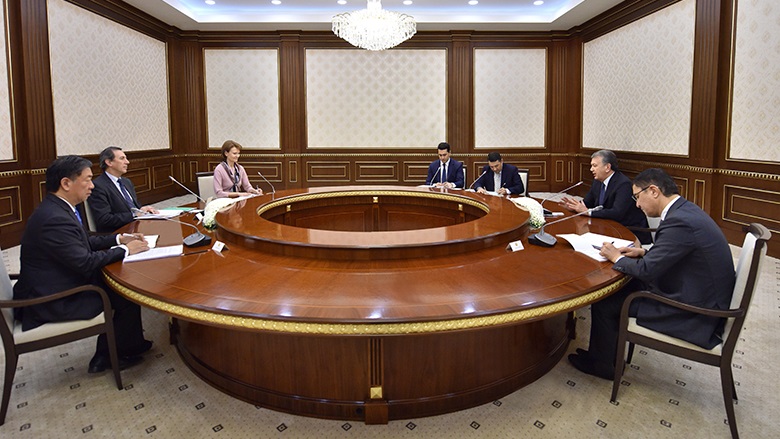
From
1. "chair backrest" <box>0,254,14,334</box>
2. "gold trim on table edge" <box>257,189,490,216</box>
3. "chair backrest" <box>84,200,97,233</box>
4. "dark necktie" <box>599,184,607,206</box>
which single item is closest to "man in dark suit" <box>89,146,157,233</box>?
"chair backrest" <box>84,200,97,233</box>

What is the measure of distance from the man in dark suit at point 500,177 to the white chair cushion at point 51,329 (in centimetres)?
351

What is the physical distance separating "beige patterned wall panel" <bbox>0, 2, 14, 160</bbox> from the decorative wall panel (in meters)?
0.58

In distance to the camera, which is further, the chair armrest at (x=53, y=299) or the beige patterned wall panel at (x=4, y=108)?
the beige patterned wall panel at (x=4, y=108)

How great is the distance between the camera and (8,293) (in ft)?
6.79

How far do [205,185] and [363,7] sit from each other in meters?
4.04

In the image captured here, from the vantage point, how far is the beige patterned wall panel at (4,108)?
4738 millimetres

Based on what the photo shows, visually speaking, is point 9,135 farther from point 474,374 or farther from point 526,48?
point 526,48

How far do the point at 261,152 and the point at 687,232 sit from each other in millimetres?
7269

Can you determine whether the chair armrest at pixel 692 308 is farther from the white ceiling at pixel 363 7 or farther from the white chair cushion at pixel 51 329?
the white ceiling at pixel 363 7

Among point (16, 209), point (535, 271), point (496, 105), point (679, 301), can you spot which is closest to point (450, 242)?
point (535, 271)

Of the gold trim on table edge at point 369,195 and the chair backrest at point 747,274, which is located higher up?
the gold trim on table edge at point 369,195

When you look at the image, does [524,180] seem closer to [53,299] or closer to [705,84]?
[705,84]

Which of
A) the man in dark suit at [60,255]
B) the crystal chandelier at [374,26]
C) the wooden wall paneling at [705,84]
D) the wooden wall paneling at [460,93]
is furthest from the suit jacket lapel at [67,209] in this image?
the wooden wall paneling at [460,93]

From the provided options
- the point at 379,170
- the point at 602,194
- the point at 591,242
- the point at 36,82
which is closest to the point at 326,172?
the point at 379,170
